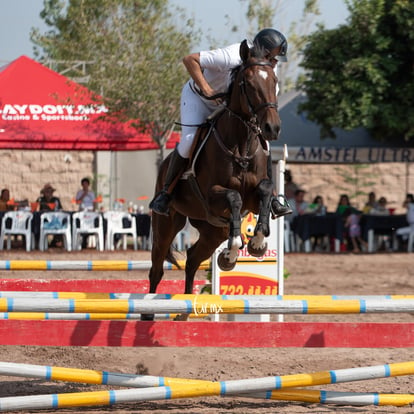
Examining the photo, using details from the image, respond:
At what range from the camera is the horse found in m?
5.15

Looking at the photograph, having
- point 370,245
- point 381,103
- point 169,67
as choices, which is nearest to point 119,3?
point 169,67

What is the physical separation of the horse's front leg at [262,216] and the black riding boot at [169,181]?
0.82 metres

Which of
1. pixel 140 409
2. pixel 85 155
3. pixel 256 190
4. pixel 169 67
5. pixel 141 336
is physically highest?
pixel 169 67

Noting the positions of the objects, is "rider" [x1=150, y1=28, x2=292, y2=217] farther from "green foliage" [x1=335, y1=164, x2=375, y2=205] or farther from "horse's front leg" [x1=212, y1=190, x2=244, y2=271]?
"green foliage" [x1=335, y1=164, x2=375, y2=205]

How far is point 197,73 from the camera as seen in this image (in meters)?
5.62

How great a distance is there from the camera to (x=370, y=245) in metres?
17.8

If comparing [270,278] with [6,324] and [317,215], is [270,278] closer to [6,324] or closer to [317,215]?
[6,324]

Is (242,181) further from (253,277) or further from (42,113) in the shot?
(42,113)

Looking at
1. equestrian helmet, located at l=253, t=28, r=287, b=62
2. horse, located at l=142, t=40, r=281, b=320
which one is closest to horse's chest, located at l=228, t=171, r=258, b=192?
horse, located at l=142, t=40, r=281, b=320

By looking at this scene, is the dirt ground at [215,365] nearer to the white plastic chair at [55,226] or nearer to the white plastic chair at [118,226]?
the white plastic chair at [118,226]

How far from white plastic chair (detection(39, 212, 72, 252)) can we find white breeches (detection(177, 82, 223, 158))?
34.9 feet

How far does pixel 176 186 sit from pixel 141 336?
178 cm

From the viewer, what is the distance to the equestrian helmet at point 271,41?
17.2 ft

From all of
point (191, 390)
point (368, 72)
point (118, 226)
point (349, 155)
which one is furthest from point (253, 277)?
point (349, 155)
